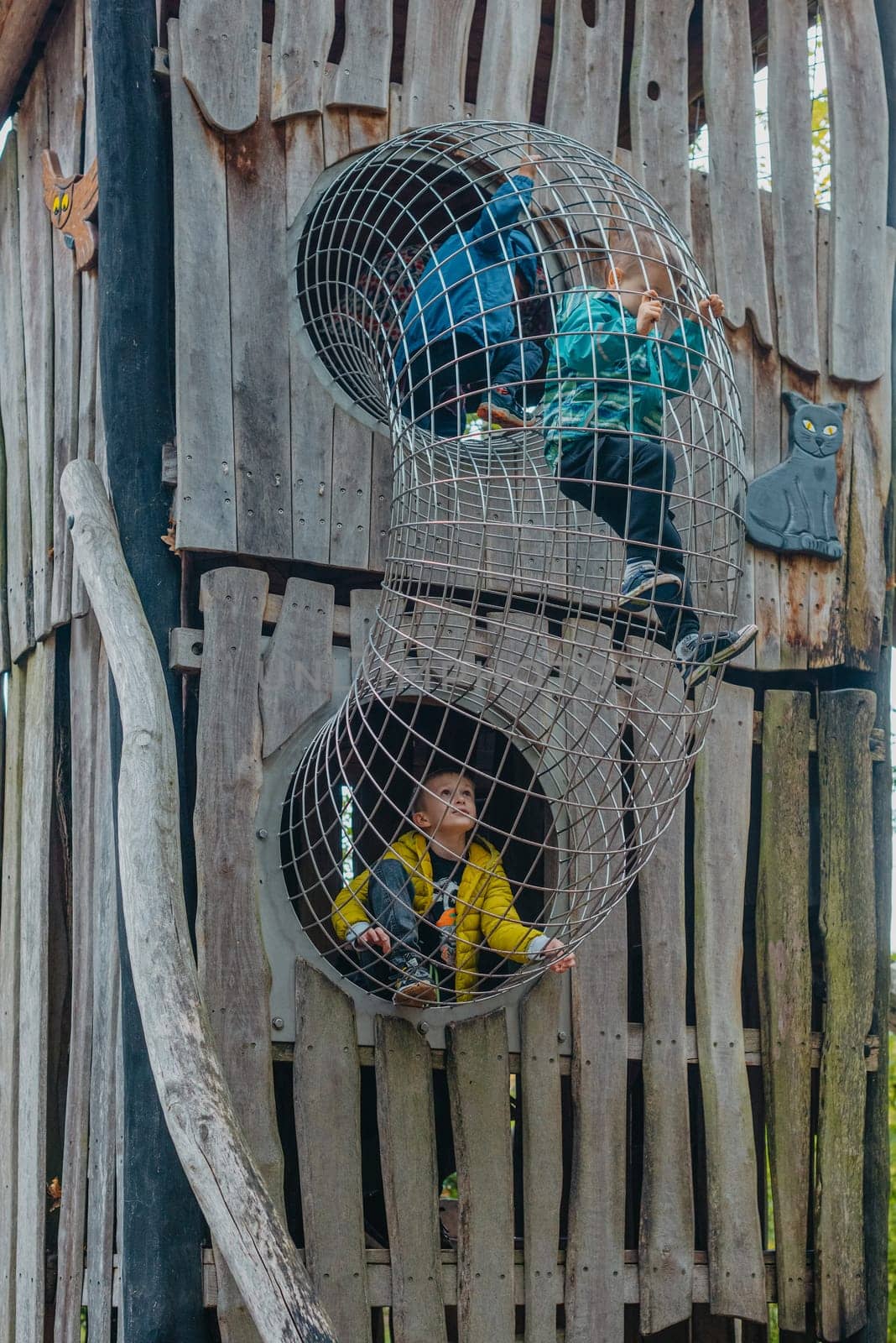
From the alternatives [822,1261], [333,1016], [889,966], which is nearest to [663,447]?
[333,1016]

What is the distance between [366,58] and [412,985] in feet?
11.1

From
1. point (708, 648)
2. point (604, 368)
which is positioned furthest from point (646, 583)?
point (604, 368)

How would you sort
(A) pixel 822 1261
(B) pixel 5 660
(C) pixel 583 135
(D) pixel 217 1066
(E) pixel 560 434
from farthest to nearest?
(B) pixel 5 660 < (C) pixel 583 135 < (A) pixel 822 1261 < (E) pixel 560 434 < (D) pixel 217 1066

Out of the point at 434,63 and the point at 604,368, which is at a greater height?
the point at 434,63

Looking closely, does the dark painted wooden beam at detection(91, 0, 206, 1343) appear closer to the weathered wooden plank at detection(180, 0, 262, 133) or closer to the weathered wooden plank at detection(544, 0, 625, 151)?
the weathered wooden plank at detection(180, 0, 262, 133)

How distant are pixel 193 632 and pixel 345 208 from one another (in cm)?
184

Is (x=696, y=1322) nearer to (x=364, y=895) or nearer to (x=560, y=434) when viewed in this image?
(x=364, y=895)

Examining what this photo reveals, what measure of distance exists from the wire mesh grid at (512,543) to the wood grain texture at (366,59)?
263 mm

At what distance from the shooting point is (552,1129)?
5844 mm

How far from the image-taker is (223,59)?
20.2 feet

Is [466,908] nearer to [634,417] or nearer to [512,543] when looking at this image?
[512,543]

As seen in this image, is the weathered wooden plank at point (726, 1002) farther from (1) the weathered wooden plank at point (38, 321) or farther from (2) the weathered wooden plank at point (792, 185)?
(1) the weathered wooden plank at point (38, 321)

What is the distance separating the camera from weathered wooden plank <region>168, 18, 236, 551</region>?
5805 millimetres

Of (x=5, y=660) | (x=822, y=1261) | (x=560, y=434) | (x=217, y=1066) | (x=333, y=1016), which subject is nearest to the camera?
(x=217, y=1066)
